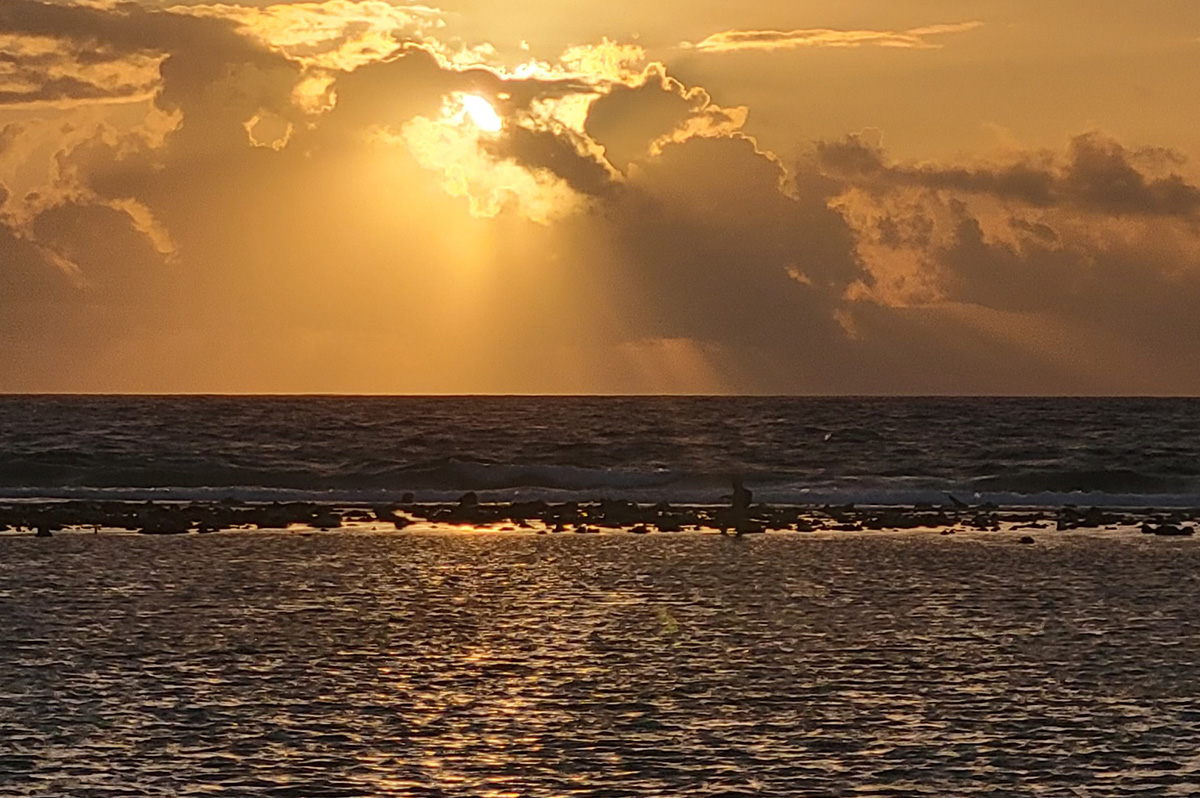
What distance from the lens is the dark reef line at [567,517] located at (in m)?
56.1

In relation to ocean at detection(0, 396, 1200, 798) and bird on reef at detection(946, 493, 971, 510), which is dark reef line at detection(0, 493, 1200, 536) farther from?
ocean at detection(0, 396, 1200, 798)

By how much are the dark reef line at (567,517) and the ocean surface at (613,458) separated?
7.57 metres

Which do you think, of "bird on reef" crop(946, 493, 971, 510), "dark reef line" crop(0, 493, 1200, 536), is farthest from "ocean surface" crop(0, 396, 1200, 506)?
"dark reef line" crop(0, 493, 1200, 536)

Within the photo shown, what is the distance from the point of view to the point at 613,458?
4077 inches

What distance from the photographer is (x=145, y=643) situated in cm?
2866

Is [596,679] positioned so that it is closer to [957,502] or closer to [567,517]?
[567,517]

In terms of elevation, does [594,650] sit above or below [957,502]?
below

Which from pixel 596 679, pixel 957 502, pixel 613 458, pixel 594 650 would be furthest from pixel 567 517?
pixel 613 458

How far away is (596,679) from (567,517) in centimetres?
3474

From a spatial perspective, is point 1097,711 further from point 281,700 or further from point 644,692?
point 281,700

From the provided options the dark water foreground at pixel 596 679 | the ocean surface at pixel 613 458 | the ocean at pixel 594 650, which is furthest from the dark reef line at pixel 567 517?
the dark water foreground at pixel 596 679

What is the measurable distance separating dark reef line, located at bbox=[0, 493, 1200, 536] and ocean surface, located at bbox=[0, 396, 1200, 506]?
7.57 meters

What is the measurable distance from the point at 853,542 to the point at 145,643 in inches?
1067

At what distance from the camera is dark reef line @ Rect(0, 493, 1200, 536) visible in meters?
56.1
